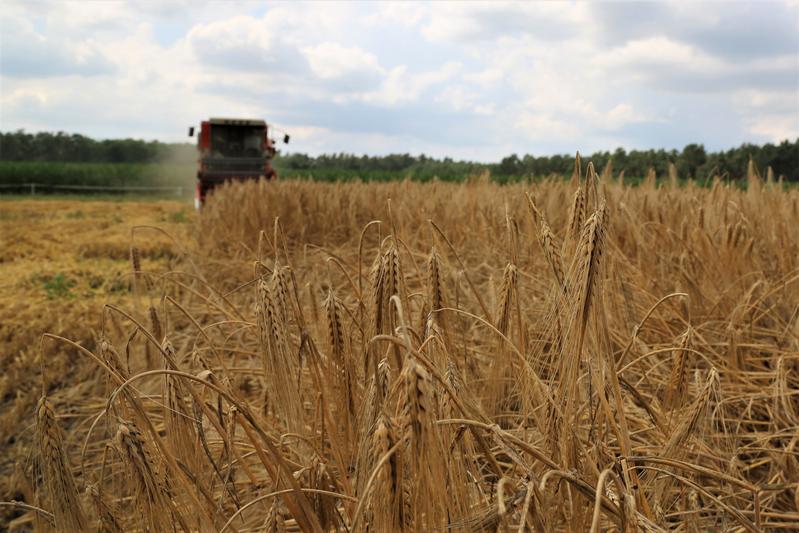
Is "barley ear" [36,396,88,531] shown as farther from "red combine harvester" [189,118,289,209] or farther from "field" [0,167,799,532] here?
"red combine harvester" [189,118,289,209]

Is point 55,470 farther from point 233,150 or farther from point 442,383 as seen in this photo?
point 233,150

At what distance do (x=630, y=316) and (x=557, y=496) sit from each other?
1.49m

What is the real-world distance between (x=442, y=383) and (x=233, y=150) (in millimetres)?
14731

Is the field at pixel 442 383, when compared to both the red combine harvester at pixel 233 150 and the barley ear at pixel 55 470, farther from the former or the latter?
the red combine harvester at pixel 233 150

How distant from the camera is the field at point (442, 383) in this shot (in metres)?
1.03

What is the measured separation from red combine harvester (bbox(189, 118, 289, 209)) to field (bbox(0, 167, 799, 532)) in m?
7.27

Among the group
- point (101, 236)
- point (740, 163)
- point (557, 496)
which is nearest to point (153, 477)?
point (557, 496)

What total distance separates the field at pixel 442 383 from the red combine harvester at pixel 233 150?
727 cm

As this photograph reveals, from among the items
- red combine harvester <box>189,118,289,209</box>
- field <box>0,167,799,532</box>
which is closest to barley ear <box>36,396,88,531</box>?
field <box>0,167,799,532</box>

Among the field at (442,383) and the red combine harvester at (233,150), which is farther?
the red combine harvester at (233,150)

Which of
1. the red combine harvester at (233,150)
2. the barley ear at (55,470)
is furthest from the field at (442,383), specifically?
the red combine harvester at (233,150)

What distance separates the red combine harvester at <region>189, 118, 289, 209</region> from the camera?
1366cm

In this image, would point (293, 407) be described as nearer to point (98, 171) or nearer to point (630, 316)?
point (630, 316)

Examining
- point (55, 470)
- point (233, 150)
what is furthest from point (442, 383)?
point (233, 150)
